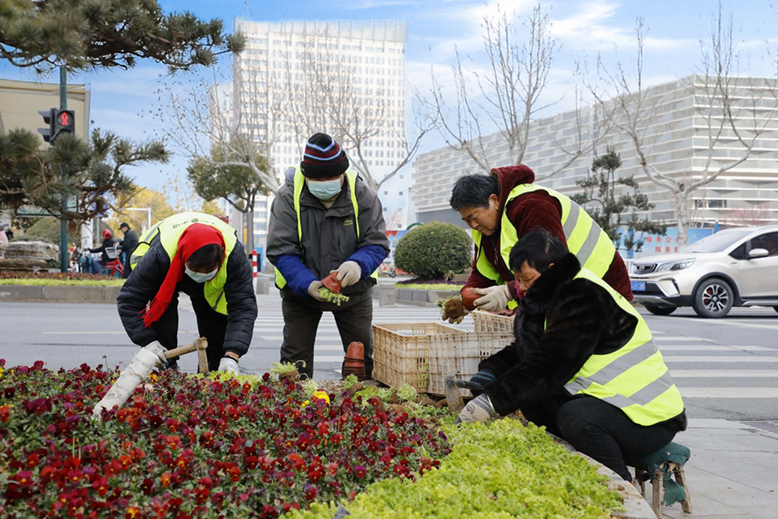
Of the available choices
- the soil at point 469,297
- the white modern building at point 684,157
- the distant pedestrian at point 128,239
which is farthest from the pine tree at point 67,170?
the white modern building at point 684,157

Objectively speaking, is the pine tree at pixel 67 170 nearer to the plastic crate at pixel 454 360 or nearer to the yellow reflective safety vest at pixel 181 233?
the yellow reflective safety vest at pixel 181 233

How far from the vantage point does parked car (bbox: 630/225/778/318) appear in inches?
523

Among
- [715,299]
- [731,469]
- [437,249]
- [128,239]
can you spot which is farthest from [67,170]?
[731,469]

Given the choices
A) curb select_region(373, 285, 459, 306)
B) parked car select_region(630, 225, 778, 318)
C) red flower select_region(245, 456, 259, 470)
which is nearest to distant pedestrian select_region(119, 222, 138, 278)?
curb select_region(373, 285, 459, 306)

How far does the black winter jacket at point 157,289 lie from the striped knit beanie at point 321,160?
66 cm

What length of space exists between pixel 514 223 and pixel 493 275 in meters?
0.67

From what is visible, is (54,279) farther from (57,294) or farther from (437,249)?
(437,249)

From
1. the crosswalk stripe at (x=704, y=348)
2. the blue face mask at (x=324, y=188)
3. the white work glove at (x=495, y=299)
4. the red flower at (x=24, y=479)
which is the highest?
the blue face mask at (x=324, y=188)

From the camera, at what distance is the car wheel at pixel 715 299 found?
44.0ft

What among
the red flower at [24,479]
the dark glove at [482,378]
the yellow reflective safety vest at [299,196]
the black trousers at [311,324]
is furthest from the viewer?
the black trousers at [311,324]

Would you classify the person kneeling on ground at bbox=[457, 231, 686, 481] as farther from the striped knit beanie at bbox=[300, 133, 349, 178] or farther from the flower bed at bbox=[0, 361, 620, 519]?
the striped knit beanie at bbox=[300, 133, 349, 178]

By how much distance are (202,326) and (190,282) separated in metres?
0.41

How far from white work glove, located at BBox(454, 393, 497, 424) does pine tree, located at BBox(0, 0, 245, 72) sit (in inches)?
222

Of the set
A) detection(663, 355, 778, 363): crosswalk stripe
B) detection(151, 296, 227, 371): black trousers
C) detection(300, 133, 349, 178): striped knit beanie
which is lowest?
detection(663, 355, 778, 363): crosswalk stripe
